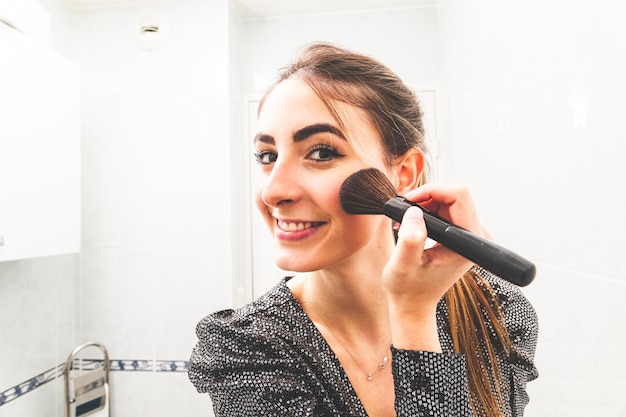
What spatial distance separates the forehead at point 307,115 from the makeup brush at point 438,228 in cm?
8

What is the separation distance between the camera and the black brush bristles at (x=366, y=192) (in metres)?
0.50

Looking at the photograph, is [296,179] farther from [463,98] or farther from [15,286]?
[15,286]

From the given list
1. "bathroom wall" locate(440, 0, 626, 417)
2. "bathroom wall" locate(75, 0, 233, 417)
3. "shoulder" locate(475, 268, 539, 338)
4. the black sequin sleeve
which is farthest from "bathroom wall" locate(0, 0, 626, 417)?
the black sequin sleeve

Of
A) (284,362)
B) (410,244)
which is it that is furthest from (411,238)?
(284,362)

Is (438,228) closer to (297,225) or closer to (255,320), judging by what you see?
(297,225)

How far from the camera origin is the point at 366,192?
52cm

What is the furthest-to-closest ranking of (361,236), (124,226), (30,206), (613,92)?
(124,226), (30,206), (361,236), (613,92)

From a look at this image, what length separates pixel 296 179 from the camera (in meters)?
0.56

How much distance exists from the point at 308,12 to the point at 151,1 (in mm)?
648

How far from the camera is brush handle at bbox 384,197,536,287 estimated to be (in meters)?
0.30

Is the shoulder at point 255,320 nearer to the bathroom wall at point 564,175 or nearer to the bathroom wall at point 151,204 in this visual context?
the bathroom wall at point 564,175

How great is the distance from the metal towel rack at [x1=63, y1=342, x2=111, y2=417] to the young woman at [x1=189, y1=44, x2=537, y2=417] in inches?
44.8

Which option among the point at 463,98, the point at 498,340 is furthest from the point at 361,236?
the point at 463,98

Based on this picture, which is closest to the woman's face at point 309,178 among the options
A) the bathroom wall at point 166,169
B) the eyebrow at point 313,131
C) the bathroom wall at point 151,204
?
the eyebrow at point 313,131
